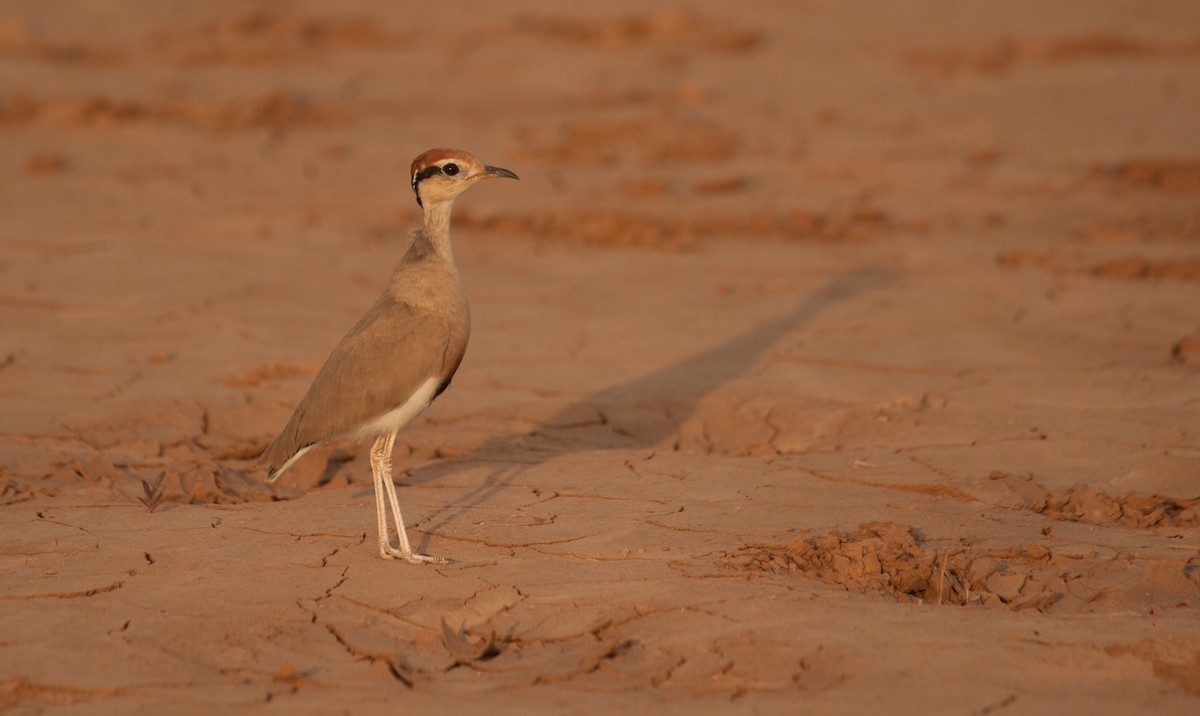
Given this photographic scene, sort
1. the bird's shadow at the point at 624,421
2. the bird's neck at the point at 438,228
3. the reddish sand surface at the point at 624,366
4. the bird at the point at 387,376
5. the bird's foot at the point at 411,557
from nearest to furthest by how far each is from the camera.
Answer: the reddish sand surface at the point at 624,366 < the bird's foot at the point at 411,557 < the bird at the point at 387,376 < the bird's neck at the point at 438,228 < the bird's shadow at the point at 624,421

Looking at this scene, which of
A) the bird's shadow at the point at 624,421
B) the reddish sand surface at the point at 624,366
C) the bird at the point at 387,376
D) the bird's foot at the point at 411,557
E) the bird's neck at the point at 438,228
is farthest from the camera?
the bird's shadow at the point at 624,421

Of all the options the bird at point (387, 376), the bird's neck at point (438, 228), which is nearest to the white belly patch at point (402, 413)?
the bird at point (387, 376)

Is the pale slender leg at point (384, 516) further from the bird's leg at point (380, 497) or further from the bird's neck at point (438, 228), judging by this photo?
the bird's neck at point (438, 228)

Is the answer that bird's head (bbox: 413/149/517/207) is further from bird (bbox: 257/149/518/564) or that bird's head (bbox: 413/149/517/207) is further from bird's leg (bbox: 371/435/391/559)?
bird's leg (bbox: 371/435/391/559)

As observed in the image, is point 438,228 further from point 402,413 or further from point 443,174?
point 402,413

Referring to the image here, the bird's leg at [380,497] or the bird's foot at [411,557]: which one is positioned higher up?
the bird's leg at [380,497]

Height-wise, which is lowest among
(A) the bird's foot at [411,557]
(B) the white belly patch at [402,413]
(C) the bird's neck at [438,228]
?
(A) the bird's foot at [411,557]

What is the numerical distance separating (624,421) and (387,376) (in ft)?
6.33

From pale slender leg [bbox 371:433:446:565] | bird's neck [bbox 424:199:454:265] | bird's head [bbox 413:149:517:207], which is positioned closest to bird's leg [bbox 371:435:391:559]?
pale slender leg [bbox 371:433:446:565]

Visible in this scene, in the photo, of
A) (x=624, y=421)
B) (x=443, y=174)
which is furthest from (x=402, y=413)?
(x=624, y=421)

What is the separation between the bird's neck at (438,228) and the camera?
530cm

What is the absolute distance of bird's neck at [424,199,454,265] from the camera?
17.4 ft

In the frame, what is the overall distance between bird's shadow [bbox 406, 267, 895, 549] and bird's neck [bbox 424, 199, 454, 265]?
1.06 metres

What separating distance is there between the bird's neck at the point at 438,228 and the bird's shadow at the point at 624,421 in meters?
1.06
